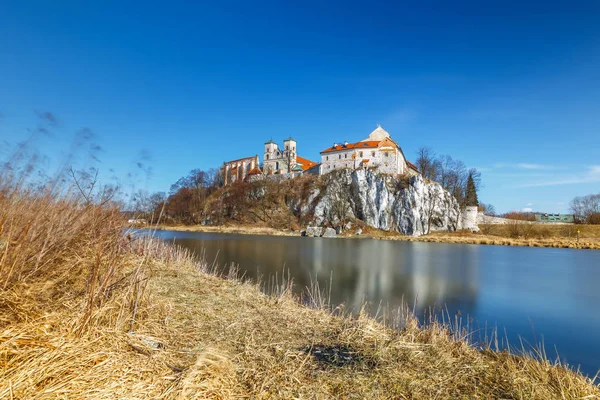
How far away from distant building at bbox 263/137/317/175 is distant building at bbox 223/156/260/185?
4.72 metres

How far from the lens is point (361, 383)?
3215 mm

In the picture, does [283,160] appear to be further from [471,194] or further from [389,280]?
[389,280]

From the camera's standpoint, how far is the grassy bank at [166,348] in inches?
93.3

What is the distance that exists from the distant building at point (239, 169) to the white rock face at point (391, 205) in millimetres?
27887

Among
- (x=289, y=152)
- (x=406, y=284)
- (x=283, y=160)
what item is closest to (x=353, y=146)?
(x=289, y=152)

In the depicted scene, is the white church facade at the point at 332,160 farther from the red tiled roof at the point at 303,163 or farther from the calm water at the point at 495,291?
the calm water at the point at 495,291

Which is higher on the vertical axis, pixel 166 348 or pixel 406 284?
pixel 166 348

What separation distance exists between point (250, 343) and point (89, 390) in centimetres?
210

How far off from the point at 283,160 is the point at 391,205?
30.8 m

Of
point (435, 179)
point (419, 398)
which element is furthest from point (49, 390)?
point (435, 179)

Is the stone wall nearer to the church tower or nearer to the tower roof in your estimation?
the tower roof

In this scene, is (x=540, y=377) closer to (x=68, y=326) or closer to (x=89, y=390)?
(x=89, y=390)

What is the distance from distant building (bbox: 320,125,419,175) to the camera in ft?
200

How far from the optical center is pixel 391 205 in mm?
56719
